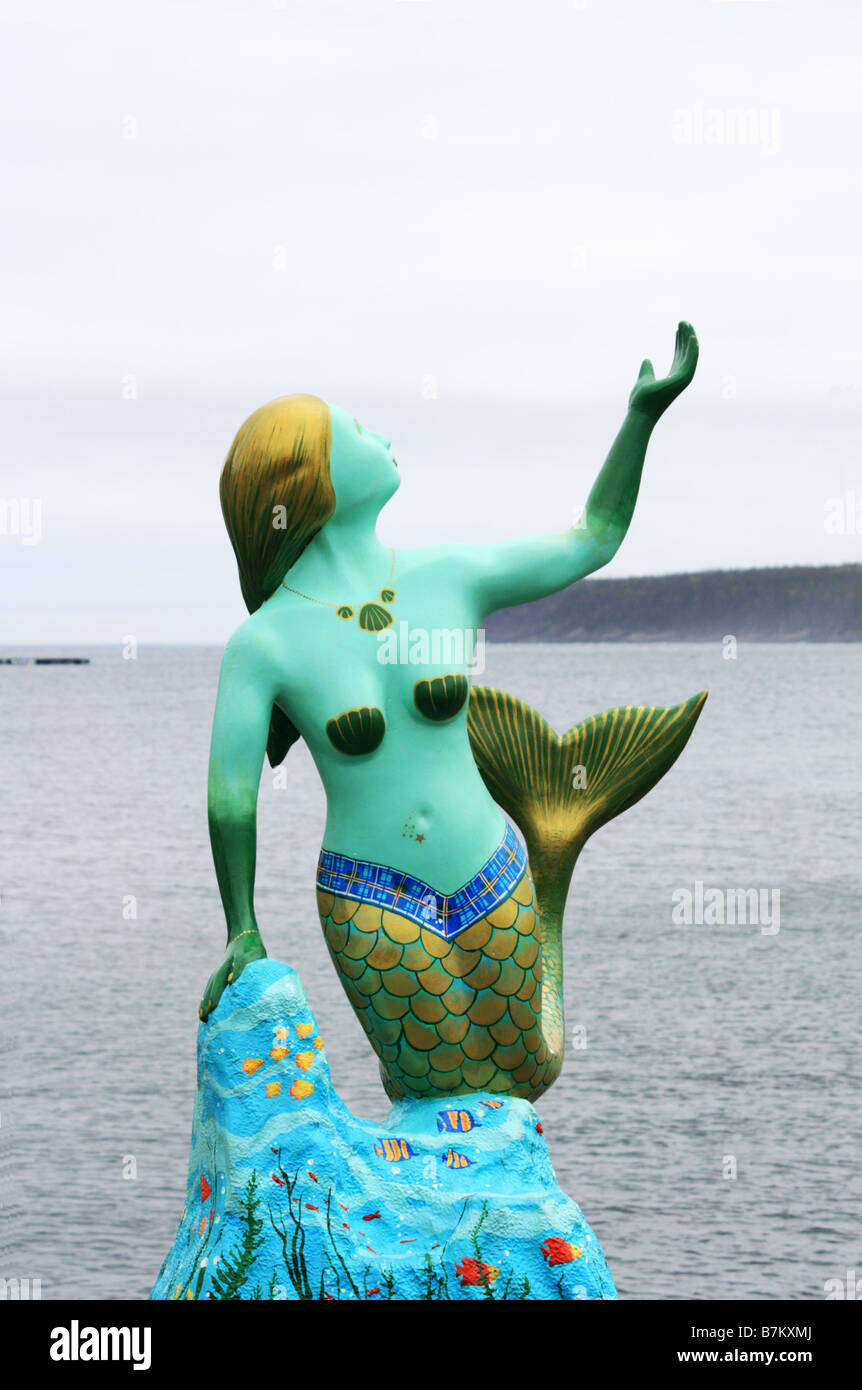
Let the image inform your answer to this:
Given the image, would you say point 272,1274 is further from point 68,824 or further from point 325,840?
point 68,824

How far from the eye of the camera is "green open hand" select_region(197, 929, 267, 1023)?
5.18m

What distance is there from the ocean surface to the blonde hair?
5.67 m

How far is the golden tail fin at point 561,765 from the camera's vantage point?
5.95 m

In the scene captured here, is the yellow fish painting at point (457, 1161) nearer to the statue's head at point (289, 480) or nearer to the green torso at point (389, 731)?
the green torso at point (389, 731)

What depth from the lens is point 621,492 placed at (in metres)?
5.71

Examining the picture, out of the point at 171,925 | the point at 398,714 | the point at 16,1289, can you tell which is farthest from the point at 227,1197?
the point at 171,925

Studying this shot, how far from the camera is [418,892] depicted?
535 centimetres

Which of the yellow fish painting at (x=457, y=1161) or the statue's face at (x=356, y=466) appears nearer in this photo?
the yellow fish painting at (x=457, y=1161)

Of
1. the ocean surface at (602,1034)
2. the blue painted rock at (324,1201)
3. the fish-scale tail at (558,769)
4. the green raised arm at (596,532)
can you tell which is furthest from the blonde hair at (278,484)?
the ocean surface at (602,1034)

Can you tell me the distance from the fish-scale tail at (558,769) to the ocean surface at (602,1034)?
4.54m

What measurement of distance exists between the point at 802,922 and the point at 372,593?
578 inches

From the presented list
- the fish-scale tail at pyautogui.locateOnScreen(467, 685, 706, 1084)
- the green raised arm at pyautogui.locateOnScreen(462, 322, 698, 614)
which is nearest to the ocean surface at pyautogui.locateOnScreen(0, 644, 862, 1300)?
the fish-scale tail at pyautogui.locateOnScreen(467, 685, 706, 1084)

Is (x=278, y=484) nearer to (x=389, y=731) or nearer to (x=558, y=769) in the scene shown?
(x=389, y=731)

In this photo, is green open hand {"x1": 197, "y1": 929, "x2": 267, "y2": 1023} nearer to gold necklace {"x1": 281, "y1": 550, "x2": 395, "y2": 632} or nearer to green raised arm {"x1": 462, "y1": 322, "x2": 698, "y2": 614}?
gold necklace {"x1": 281, "y1": 550, "x2": 395, "y2": 632}
